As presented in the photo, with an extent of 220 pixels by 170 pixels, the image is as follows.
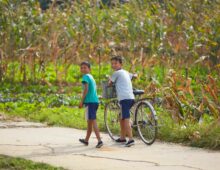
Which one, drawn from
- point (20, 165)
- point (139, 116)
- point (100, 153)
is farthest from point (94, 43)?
point (20, 165)

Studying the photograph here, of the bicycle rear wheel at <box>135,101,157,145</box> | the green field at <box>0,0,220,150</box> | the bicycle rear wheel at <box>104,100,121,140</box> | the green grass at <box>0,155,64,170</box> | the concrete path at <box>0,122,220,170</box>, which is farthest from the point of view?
the green field at <box>0,0,220,150</box>

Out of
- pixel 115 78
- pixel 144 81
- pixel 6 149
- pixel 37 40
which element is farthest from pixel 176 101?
pixel 37 40

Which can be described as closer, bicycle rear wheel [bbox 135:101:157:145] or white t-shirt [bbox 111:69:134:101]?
bicycle rear wheel [bbox 135:101:157:145]

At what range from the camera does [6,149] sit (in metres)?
11.4

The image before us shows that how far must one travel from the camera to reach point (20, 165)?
31.9 ft

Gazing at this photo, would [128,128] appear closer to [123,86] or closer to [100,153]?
[123,86]

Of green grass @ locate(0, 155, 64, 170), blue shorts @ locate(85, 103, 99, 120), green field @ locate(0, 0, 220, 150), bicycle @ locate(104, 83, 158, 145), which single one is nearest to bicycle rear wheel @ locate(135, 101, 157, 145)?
bicycle @ locate(104, 83, 158, 145)

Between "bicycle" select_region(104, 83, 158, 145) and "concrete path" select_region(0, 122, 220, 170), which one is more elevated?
"bicycle" select_region(104, 83, 158, 145)

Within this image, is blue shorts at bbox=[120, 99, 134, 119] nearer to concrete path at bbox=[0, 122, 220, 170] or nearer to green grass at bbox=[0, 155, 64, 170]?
concrete path at bbox=[0, 122, 220, 170]

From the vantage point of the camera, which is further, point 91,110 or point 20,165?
point 91,110

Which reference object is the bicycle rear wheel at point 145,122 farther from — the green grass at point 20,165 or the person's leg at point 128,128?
the green grass at point 20,165

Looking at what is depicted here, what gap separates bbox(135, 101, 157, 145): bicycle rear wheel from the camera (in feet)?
39.0

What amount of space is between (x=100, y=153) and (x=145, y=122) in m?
1.41

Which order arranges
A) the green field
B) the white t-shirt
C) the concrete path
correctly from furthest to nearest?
the green field < the white t-shirt < the concrete path
